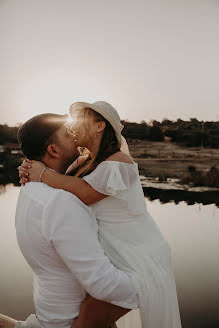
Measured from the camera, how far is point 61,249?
1.00 meters

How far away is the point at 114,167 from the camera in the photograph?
4.29ft

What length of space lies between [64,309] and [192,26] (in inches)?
260

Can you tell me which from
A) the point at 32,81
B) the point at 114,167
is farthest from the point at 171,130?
the point at 114,167

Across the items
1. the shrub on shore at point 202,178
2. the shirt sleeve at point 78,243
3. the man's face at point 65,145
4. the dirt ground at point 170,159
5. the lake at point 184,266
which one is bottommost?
the lake at point 184,266

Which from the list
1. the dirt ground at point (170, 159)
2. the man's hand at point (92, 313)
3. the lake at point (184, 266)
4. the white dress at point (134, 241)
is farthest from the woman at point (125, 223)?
the dirt ground at point (170, 159)

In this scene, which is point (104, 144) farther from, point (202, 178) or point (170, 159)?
point (202, 178)

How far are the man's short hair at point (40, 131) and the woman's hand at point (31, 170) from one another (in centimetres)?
6

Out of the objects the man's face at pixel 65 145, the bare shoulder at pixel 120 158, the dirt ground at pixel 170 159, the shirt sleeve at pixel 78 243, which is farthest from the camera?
the dirt ground at pixel 170 159

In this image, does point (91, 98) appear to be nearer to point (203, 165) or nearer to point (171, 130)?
point (171, 130)

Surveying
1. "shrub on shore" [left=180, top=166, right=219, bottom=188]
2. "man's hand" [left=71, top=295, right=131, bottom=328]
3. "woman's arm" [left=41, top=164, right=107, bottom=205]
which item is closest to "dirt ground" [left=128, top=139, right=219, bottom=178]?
"shrub on shore" [left=180, top=166, right=219, bottom=188]

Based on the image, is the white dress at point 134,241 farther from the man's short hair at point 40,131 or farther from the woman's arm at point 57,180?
the man's short hair at point 40,131

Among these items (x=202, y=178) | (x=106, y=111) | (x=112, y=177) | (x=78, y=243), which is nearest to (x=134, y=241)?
(x=112, y=177)

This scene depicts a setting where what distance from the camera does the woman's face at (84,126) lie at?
1428 millimetres

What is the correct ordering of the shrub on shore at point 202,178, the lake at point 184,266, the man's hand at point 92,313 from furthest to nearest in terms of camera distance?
the shrub on shore at point 202,178
the lake at point 184,266
the man's hand at point 92,313
